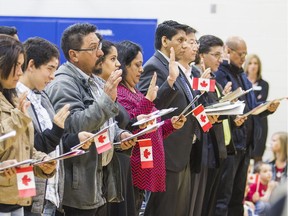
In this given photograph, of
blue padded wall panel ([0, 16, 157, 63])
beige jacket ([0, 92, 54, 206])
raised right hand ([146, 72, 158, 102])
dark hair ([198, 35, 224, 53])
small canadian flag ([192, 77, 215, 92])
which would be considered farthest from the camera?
blue padded wall panel ([0, 16, 157, 63])

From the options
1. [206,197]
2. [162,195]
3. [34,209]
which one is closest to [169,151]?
[162,195]

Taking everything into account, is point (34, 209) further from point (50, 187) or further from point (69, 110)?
point (69, 110)

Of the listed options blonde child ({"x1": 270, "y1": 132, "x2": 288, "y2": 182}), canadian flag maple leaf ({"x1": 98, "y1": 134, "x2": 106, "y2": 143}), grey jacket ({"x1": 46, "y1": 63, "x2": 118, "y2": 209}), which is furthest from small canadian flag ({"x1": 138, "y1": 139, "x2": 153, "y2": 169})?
blonde child ({"x1": 270, "y1": 132, "x2": 288, "y2": 182})

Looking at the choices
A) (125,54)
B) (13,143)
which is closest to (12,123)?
(13,143)

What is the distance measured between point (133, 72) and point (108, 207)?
0.94 meters

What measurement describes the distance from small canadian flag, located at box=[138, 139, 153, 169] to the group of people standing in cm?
10

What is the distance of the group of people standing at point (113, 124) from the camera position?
4.10 m

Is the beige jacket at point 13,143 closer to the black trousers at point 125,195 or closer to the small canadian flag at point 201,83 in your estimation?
the black trousers at point 125,195

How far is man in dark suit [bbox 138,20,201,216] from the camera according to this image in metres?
5.74

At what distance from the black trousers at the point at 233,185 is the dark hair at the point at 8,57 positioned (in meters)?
3.52

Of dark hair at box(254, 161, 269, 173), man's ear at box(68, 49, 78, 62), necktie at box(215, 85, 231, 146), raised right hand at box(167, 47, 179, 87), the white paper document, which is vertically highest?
man's ear at box(68, 49, 78, 62)

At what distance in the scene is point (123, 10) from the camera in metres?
10.4

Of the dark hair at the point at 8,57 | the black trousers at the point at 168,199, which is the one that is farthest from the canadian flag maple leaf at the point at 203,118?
the dark hair at the point at 8,57

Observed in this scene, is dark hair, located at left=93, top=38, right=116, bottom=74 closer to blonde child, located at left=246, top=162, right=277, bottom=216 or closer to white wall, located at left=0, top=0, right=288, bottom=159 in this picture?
blonde child, located at left=246, top=162, right=277, bottom=216
